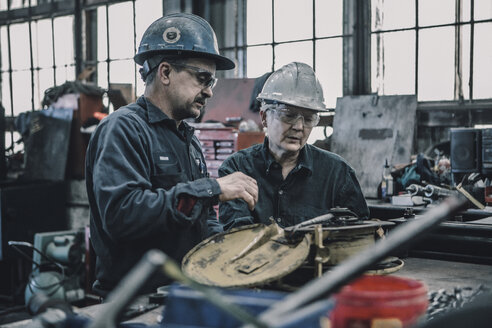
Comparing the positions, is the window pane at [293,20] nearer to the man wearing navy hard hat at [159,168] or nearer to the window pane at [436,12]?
the window pane at [436,12]

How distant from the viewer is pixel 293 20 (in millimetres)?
5297

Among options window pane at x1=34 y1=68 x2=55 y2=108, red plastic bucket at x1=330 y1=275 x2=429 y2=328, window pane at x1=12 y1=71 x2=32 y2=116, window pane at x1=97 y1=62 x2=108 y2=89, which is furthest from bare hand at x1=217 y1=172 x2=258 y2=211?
window pane at x1=12 y1=71 x2=32 y2=116

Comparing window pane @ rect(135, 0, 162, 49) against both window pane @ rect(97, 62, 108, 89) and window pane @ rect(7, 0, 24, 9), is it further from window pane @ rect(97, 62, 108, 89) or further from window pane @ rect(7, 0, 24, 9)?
window pane @ rect(7, 0, 24, 9)

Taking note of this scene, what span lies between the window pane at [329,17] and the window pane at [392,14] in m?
0.34

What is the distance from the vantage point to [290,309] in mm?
856

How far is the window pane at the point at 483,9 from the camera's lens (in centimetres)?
426

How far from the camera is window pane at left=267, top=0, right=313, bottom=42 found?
5215 mm

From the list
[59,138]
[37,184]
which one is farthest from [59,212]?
[59,138]

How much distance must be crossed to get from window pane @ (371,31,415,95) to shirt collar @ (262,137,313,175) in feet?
7.83

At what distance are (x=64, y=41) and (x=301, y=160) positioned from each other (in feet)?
18.2

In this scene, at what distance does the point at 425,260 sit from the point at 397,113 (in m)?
2.27

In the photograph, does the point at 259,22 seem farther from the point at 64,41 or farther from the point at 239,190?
the point at 239,190

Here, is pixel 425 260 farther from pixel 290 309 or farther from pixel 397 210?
pixel 290 309

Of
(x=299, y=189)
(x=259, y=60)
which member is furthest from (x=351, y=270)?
(x=259, y=60)
